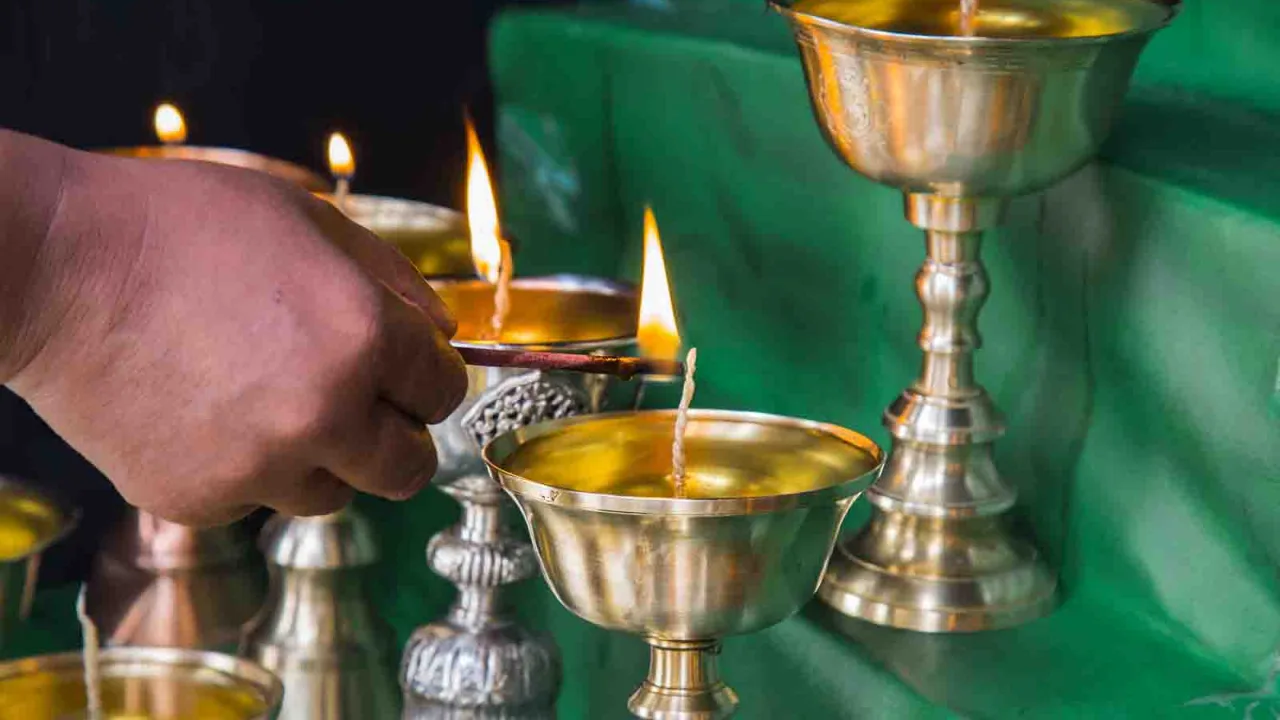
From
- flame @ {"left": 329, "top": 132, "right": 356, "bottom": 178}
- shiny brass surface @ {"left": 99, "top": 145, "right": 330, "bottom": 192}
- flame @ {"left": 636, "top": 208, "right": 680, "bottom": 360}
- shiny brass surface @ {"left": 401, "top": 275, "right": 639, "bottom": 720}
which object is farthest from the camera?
shiny brass surface @ {"left": 99, "top": 145, "right": 330, "bottom": 192}

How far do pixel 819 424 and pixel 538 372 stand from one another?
0.18m

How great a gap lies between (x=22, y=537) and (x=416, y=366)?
0.58m

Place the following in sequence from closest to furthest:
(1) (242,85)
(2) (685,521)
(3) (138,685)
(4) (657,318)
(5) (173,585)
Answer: (2) (685,521) → (4) (657,318) → (3) (138,685) → (5) (173,585) → (1) (242,85)

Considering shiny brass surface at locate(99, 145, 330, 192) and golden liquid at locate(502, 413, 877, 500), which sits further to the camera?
shiny brass surface at locate(99, 145, 330, 192)

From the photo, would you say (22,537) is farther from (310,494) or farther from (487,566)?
(310,494)

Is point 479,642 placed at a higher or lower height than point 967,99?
lower

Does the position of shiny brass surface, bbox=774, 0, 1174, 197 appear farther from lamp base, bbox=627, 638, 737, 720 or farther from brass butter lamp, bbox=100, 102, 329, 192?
brass butter lamp, bbox=100, 102, 329, 192

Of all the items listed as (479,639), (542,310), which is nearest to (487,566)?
(479,639)

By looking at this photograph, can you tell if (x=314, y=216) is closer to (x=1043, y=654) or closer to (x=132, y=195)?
(x=132, y=195)

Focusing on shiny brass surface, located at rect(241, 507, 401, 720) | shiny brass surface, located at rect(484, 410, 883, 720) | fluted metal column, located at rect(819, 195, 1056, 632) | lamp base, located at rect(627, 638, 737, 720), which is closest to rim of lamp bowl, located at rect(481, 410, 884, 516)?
shiny brass surface, located at rect(484, 410, 883, 720)

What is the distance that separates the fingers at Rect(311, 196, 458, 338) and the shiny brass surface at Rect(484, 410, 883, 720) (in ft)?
0.22

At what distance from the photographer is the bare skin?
80cm

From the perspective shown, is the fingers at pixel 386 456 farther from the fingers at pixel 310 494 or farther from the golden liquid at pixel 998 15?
the golden liquid at pixel 998 15

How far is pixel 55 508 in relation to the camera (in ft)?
4.32
